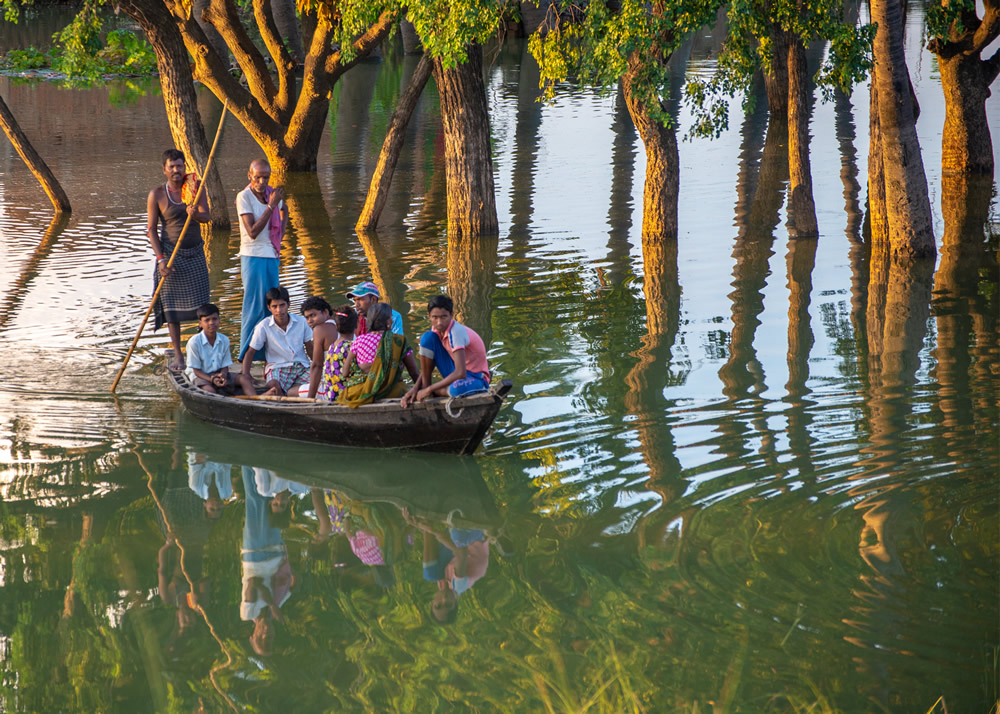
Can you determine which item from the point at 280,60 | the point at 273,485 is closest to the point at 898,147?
the point at 273,485

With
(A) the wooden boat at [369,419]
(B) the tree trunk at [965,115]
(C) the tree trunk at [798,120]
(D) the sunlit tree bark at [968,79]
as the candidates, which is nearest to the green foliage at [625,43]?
(C) the tree trunk at [798,120]

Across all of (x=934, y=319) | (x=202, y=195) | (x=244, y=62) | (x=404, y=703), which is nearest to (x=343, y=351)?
(x=202, y=195)

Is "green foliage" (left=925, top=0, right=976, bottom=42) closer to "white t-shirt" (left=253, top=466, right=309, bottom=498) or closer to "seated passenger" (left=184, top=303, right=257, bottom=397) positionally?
"seated passenger" (left=184, top=303, right=257, bottom=397)

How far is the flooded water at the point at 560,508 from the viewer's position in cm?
574

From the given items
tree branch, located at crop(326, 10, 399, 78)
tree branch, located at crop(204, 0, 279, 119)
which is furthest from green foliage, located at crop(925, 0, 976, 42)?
tree branch, located at crop(204, 0, 279, 119)

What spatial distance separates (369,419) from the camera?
8.45 metres

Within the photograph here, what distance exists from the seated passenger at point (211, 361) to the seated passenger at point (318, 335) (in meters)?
0.77

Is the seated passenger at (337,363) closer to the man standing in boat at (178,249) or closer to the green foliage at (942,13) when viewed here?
the man standing in boat at (178,249)

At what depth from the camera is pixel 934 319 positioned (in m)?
11.9

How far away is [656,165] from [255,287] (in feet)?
20.7

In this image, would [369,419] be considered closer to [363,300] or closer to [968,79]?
[363,300]

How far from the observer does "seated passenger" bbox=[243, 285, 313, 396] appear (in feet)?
31.0

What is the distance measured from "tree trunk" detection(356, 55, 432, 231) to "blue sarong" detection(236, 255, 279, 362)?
18.0 feet

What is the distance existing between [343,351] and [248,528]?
5.36ft
